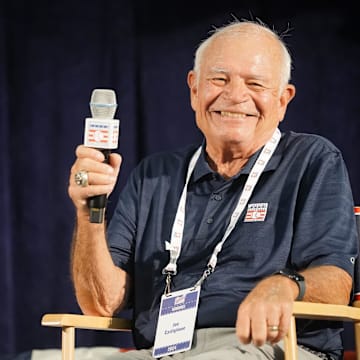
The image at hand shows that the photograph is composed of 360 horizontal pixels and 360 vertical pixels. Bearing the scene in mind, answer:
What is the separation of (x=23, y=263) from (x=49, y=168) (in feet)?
1.38

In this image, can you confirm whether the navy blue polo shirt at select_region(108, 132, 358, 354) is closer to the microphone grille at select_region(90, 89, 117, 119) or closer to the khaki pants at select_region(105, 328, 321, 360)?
the khaki pants at select_region(105, 328, 321, 360)

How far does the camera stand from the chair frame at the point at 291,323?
2291 mm

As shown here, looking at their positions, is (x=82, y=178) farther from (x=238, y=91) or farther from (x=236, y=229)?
(x=238, y=91)

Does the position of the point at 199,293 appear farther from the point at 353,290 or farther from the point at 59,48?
the point at 59,48

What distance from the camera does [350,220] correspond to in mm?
2629

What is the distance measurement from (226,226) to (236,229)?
1.6 inches

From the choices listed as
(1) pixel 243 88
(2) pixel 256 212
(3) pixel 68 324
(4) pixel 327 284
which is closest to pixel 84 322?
(3) pixel 68 324

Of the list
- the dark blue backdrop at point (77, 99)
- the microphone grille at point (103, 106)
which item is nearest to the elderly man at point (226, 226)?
the microphone grille at point (103, 106)

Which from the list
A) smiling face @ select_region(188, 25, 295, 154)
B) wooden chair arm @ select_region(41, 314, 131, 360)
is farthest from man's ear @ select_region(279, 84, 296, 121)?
wooden chair arm @ select_region(41, 314, 131, 360)

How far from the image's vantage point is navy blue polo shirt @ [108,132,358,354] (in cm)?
261

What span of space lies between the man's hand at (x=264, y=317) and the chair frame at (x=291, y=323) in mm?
84

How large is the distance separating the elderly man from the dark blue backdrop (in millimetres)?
1256

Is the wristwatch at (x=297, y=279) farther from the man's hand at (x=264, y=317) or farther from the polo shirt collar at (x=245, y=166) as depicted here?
the polo shirt collar at (x=245, y=166)

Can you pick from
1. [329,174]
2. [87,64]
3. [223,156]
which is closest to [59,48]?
[87,64]
